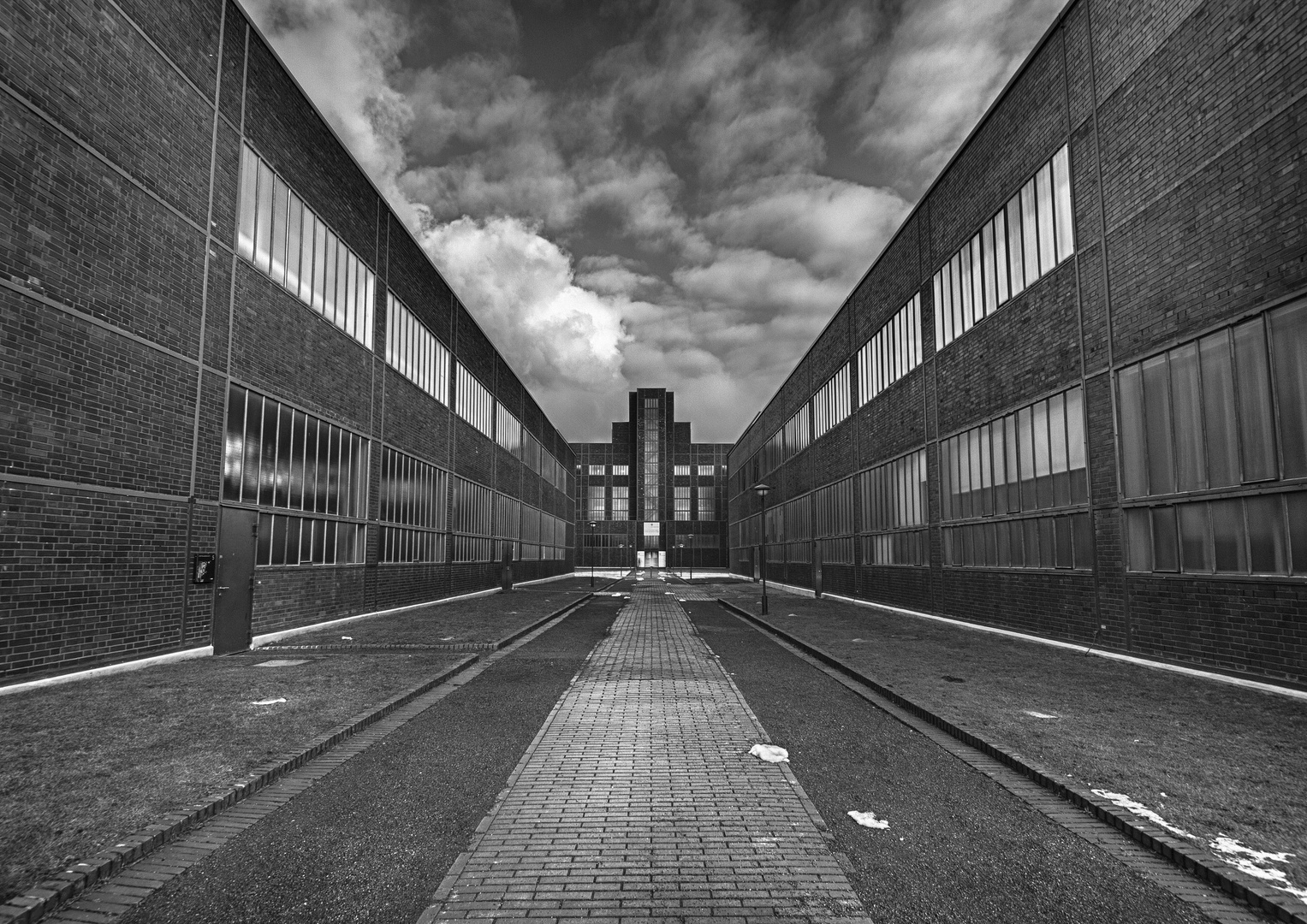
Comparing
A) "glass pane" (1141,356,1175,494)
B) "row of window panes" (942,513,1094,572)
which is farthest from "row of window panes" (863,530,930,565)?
"glass pane" (1141,356,1175,494)

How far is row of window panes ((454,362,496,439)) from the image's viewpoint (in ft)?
100

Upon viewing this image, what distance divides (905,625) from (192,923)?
17472mm

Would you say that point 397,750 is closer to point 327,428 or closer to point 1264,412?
point 1264,412

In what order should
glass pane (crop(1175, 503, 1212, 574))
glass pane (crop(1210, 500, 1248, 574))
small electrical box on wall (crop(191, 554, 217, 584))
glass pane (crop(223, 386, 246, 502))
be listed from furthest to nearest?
glass pane (crop(223, 386, 246, 502)) → small electrical box on wall (crop(191, 554, 217, 584)) → glass pane (crop(1175, 503, 1212, 574)) → glass pane (crop(1210, 500, 1248, 574))

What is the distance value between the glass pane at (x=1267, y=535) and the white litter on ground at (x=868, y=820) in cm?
847

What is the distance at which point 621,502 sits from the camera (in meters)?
95.1

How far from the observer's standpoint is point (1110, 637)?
13.1 meters

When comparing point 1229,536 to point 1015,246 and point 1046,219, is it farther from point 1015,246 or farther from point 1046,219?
point 1015,246

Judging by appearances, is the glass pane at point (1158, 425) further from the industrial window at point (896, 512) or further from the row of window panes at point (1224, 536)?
the industrial window at point (896, 512)

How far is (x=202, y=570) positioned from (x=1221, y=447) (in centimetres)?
1680

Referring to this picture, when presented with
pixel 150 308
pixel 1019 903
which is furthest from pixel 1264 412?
pixel 150 308

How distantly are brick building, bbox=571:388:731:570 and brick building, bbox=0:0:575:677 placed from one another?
234ft

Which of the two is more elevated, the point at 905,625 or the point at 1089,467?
the point at 1089,467

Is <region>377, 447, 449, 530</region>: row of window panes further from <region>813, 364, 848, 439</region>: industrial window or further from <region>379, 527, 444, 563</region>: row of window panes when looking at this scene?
<region>813, 364, 848, 439</region>: industrial window
